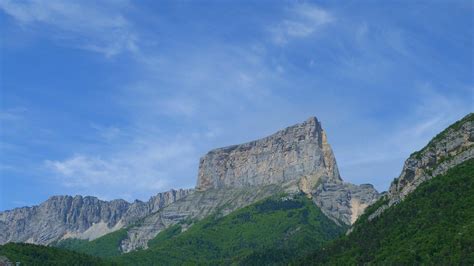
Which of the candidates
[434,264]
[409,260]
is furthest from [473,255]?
[409,260]

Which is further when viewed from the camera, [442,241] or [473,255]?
[442,241]

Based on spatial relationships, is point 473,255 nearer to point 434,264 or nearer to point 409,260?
point 434,264

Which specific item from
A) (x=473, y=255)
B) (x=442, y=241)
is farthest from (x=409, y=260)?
(x=473, y=255)

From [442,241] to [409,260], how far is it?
36.8 ft

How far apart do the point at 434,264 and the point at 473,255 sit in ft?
42.7

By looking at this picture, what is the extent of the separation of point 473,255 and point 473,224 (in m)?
18.9

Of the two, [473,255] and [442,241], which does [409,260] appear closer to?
[442,241]

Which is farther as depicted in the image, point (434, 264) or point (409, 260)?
point (409, 260)

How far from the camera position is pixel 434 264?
185625mm

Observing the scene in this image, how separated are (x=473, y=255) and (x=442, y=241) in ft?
66.0

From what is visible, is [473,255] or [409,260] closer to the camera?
[473,255]

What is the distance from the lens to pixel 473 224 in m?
193
